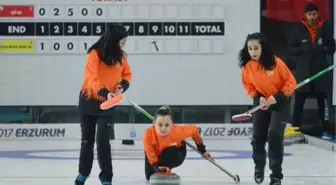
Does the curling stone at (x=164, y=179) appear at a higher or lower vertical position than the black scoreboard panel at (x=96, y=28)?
lower

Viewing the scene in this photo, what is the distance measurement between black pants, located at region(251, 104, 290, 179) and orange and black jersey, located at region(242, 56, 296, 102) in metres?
0.14

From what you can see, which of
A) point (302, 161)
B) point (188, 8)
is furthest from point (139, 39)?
point (302, 161)

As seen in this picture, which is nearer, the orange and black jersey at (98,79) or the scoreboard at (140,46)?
the orange and black jersey at (98,79)

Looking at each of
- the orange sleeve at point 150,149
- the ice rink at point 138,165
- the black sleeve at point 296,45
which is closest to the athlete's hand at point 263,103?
the ice rink at point 138,165

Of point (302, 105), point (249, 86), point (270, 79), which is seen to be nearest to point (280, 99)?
point (270, 79)

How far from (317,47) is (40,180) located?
475cm

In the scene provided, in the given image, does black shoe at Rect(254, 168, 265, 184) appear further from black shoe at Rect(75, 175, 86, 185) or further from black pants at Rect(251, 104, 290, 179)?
black shoe at Rect(75, 175, 86, 185)

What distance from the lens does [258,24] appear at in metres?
9.97

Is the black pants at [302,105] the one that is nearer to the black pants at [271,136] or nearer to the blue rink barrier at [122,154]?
the blue rink barrier at [122,154]

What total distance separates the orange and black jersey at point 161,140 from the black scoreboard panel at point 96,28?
4.58 meters

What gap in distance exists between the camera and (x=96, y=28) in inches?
391

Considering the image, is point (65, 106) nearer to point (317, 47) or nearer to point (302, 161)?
point (317, 47)

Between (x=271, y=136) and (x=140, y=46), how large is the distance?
16.2ft

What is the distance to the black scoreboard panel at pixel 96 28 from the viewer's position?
9914 mm
